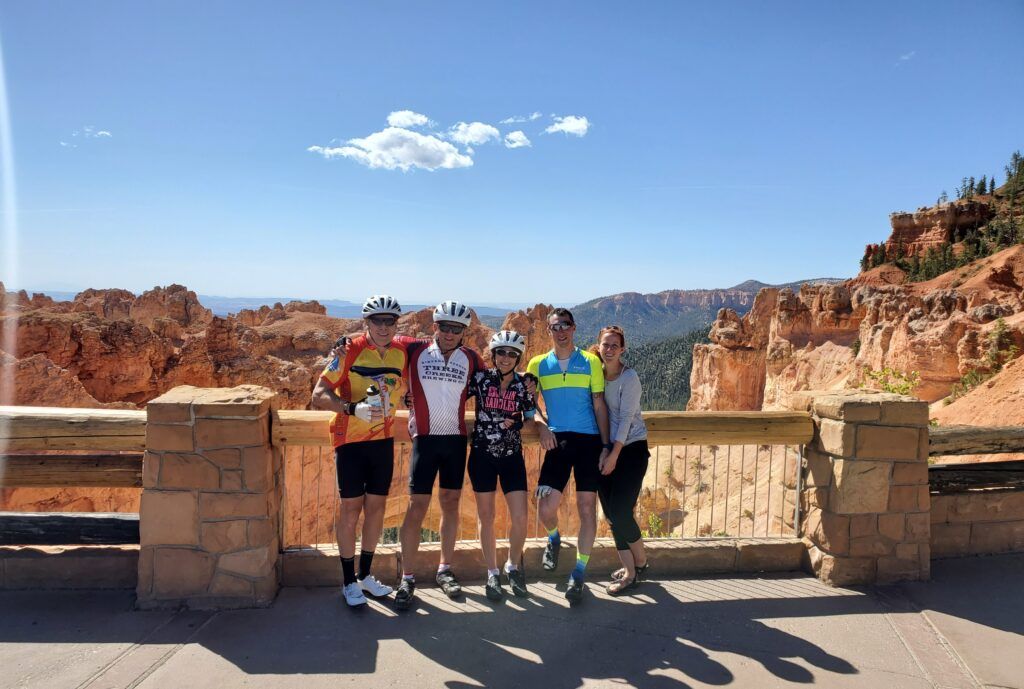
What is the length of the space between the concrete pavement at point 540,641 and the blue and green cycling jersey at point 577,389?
1366mm

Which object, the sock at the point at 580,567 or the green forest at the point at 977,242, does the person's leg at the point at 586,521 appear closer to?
the sock at the point at 580,567

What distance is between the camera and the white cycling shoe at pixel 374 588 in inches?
173

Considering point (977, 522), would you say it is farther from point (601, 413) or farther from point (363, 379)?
point (363, 379)

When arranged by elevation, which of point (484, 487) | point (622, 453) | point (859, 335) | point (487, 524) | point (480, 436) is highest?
point (859, 335)

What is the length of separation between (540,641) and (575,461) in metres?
1.26

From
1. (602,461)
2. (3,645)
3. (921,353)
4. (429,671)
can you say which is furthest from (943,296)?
(3,645)

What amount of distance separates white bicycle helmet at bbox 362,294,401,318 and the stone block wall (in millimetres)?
4994

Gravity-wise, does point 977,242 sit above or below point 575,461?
above

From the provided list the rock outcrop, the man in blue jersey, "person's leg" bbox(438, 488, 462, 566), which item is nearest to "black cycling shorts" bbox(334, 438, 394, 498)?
"person's leg" bbox(438, 488, 462, 566)

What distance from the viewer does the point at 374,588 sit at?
441 centimetres

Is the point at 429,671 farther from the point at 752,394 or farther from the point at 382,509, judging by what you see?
the point at 752,394

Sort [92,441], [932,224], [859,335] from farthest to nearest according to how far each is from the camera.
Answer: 1. [932,224]
2. [859,335]
3. [92,441]

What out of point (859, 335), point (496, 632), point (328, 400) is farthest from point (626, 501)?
point (859, 335)

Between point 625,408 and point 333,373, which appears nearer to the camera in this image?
point 333,373
